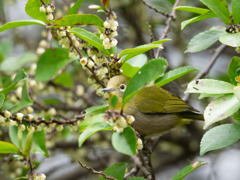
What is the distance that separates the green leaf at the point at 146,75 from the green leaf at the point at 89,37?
46cm

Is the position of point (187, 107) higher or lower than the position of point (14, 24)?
lower

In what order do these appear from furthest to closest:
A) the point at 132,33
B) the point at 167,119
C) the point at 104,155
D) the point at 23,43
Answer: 1. the point at 23,43
2. the point at 132,33
3. the point at 104,155
4. the point at 167,119

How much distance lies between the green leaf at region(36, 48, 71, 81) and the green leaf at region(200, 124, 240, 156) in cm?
173

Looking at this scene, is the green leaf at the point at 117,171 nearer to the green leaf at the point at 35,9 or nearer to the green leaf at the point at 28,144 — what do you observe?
the green leaf at the point at 28,144

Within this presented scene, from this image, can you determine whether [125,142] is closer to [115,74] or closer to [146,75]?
[146,75]

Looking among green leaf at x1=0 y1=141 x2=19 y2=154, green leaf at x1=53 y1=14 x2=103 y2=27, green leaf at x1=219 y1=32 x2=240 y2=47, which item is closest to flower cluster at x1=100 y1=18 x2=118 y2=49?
green leaf at x1=53 y1=14 x2=103 y2=27

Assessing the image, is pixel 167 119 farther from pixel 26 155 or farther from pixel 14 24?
pixel 14 24

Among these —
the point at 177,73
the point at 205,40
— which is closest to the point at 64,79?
the point at 205,40

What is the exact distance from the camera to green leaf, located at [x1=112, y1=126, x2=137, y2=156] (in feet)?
5.81

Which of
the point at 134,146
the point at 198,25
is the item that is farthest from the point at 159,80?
the point at 198,25

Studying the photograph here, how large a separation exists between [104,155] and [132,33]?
1.88 m

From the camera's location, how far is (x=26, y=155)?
7.95 ft

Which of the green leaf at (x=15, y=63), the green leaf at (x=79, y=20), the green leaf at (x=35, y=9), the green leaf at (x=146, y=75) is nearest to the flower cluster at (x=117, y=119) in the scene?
the green leaf at (x=146, y=75)

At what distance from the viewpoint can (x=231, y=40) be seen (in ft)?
6.75
